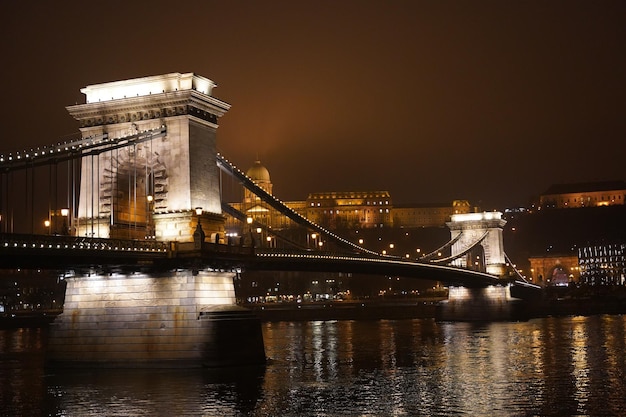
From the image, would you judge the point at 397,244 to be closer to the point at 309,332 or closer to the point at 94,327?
the point at 309,332

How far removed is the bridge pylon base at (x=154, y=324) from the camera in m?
38.4

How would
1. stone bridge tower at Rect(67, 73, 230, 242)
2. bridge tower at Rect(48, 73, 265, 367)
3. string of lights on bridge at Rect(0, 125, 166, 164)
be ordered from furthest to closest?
stone bridge tower at Rect(67, 73, 230, 242) → bridge tower at Rect(48, 73, 265, 367) → string of lights on bridge at Rect(0, 125, 166, 164)

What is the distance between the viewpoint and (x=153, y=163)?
141 feet

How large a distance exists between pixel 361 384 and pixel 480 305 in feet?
188

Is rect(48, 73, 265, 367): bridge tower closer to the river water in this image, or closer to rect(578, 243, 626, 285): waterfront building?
the river water

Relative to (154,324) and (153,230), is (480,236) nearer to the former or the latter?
(153,230)

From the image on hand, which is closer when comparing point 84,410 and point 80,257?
point 84,410

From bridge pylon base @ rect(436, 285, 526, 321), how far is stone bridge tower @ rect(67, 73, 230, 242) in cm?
4965

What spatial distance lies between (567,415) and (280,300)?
98.6 meters

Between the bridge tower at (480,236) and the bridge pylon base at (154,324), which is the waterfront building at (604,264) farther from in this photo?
the bridge pylon base at (154,324)

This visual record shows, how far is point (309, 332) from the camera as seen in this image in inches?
2904

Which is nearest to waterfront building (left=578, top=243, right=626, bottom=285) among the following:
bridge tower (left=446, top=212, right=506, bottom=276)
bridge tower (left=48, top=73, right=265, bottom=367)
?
bridge tower (left=446, top=212, right=506, bottom=276)

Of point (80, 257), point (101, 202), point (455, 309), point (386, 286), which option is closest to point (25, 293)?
point (386, 286)

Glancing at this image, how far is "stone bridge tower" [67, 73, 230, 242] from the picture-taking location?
42.2 metres
